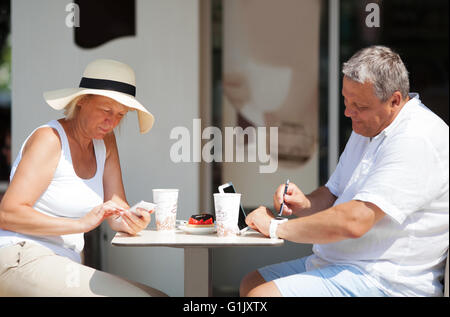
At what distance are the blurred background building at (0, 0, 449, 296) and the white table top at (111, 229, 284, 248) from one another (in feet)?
5.06

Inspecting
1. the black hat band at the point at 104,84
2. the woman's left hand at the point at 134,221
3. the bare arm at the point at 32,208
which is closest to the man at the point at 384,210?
the woman's left hand at the point at 134,221

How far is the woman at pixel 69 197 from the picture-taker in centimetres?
230

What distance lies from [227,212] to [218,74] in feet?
7.35

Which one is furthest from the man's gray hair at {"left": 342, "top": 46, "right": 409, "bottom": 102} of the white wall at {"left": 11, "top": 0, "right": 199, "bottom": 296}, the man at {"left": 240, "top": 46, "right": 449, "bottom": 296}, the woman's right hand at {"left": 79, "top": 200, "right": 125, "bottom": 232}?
the white wall at {"left": 11, "top": 0, "right": 199, "bottom": 296}

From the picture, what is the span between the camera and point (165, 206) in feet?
7.92

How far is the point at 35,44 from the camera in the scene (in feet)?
13.3

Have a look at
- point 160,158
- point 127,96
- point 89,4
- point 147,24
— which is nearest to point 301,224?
point 127,96

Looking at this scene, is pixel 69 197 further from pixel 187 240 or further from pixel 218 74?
pixel 218 74

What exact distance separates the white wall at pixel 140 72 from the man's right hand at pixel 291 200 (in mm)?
1569

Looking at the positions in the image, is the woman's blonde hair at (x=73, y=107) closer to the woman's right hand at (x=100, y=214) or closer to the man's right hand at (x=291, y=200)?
the woman's right hand at (x=100, y=214)

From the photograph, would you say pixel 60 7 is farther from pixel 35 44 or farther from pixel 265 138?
pixel 265 138

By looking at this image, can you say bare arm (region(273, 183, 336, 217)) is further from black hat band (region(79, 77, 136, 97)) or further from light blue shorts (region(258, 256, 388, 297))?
black hat band (region(79, 77, 136, 97))

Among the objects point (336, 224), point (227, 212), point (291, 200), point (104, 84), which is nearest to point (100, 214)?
point (227, 212)
